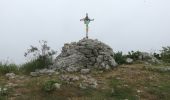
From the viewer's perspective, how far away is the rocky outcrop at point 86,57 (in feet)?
47.8

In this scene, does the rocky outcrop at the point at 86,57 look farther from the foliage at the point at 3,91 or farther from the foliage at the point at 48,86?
the foliage at the point at 3,91

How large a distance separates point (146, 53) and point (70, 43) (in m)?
2.83

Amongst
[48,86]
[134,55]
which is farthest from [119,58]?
[48,86]

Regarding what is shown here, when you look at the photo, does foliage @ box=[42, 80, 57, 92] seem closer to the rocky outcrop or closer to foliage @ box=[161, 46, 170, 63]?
the rocky outcrop

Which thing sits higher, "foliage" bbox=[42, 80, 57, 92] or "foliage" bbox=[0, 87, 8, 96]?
"foliage" bbox=[42, 80, 57, 92]

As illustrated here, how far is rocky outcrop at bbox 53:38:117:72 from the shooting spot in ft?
47.8

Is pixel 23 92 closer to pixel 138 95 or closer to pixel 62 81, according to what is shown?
pixel 62 81

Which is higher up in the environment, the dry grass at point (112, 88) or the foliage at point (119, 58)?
the foliage at point (119, 58)

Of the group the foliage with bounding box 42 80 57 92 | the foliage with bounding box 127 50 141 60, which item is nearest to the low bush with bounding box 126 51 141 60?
the foliage with bounding box 127 50 141 60

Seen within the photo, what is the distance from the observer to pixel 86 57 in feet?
48.8

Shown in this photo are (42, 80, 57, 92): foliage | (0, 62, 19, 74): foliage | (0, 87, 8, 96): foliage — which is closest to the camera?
(0, 87, 8, 96): foliage

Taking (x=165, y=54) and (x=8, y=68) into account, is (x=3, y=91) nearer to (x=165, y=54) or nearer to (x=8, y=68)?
(x=8, y=68)

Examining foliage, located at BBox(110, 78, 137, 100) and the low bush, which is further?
the low bush

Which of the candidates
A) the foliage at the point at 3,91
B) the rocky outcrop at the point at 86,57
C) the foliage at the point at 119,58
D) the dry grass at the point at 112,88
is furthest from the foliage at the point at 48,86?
the foliage at the point at 119,58
